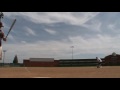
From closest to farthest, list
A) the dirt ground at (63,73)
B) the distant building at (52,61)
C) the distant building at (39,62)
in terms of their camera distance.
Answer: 1. the dirt ground at (63,73)
2. the distant building at (52,61)
3. the distant building at (39,62)

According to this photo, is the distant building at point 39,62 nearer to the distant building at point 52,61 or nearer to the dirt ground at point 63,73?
the distant building at point 52,61

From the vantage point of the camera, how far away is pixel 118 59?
309 ft

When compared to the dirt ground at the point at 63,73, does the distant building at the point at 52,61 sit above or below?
above

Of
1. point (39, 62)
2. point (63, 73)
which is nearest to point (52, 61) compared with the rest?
point (39, 62)

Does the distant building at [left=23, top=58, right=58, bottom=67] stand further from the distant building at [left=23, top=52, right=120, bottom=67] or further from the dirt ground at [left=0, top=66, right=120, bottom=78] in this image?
the dirt ground at [left=0, top=66, right=120, bottom=78]

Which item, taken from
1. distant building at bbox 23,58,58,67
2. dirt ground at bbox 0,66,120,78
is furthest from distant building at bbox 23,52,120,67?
dirt ground at bbox 0,66,120,78

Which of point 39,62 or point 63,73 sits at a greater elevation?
point 39,62

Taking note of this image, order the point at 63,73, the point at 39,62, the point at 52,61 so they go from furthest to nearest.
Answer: the point at 39,62 < the point at 52,61 < the point at 63,73

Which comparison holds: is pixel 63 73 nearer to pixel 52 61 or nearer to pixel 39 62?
pixel 52 61

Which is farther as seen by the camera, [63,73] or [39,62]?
[39,62]

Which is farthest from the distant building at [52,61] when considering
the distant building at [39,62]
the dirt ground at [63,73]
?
the dirt ground at [63,73]
